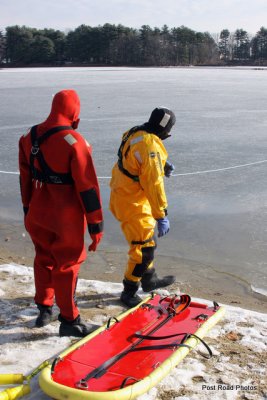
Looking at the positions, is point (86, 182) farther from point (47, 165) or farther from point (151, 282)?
point (151, 282)

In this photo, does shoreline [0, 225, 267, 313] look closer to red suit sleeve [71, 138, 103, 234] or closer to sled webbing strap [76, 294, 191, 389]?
sled webbing strap [76, 294, 191, 389]

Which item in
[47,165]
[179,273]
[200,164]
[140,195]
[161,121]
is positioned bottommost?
[179,273]

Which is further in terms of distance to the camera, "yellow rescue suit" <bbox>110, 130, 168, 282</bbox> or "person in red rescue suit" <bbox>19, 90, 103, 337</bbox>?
"yellow rescue suit" <bbox>110, 130, 168, 282</bbox>

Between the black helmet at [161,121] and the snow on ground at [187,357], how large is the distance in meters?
1.31

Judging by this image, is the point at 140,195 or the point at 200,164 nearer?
the point at 140,195

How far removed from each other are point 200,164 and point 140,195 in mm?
5112

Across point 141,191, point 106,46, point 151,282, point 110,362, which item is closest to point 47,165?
point 141,191

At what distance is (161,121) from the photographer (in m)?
3.80

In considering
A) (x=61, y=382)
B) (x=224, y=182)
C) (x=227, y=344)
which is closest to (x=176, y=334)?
(x=227, y=344)

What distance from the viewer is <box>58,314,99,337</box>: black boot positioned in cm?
340

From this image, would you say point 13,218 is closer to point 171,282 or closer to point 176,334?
point 171,282

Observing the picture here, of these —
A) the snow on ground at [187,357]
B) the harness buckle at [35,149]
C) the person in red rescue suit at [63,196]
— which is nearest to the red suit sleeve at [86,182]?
the person in red rescue suit at [63,196]

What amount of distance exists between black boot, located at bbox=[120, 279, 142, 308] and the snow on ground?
0.07 m

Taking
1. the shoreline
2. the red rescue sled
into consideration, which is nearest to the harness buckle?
the red rescue sled
